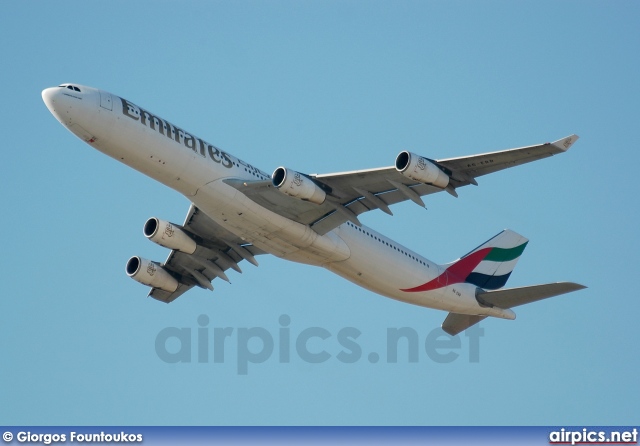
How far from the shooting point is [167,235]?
48.8 meters

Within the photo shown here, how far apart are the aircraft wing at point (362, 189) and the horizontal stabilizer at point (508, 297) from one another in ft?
24.3

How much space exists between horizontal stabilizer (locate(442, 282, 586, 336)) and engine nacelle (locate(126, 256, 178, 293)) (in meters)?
13.7

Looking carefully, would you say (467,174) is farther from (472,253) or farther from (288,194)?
(472,253)

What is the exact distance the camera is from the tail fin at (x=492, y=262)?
52375mm

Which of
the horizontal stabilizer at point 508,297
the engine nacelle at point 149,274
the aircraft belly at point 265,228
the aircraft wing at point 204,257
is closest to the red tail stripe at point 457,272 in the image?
the horizontal stabilizer at point 508,297

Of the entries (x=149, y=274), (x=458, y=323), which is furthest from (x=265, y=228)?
(x=458, y=323)

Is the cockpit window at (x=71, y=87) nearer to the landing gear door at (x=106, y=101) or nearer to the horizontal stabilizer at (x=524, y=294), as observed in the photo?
the landing gear door at (x=106, y=101)

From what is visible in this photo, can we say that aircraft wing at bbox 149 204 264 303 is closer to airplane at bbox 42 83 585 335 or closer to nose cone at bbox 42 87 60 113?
airplane at bbox 42 83 585 335

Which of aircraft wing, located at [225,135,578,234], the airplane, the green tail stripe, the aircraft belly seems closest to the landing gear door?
the airplane

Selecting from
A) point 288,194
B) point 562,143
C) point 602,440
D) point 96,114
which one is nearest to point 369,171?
point 288,194

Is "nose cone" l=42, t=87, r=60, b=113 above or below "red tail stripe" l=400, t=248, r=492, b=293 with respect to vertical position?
above

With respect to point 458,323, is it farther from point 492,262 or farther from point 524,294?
point 524,294

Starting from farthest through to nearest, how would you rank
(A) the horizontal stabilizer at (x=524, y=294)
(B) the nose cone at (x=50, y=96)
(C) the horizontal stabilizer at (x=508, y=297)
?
(C) the horizontal stabilizer at (x=508, y=297) < (A) the horizontal stabilizer at (x=524, y=294) < (B) the nose cone at (x=50, y=96)

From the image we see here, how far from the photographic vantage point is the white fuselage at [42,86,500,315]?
4191 centimetres
